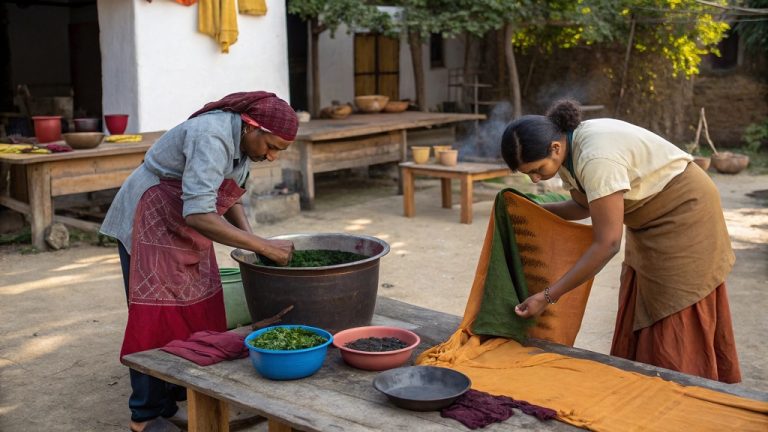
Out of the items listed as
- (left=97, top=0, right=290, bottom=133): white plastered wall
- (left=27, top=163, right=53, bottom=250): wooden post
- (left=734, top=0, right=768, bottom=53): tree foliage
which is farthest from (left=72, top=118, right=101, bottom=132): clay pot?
(left=734, top=0, right=768, bottom=53): tree foliage

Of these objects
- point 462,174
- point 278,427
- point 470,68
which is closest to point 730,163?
point 470,68

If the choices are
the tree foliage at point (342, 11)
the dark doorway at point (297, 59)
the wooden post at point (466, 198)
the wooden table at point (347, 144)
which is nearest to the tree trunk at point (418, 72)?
the wooden table at point (347, 144)

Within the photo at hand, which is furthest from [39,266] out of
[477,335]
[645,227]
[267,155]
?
[645,227]

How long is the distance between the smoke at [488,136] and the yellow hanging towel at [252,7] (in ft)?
13.1

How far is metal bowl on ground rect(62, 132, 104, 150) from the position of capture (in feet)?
20.8

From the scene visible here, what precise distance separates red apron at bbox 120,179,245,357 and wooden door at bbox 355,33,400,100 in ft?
29.1

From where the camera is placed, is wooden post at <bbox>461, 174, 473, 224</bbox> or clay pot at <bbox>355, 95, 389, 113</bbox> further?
clay pot at <bbox>355, 95, 389, 113</bbox>

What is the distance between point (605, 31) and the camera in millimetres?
10000

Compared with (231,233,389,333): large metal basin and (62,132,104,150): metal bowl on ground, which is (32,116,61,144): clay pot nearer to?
(62,132,104,150): metal bowl on ground

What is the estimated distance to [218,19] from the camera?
25.6 feet

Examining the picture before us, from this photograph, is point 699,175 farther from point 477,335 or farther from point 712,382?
point 477,335

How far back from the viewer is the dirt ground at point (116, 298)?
Result: 369cm

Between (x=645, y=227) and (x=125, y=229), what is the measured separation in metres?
1.91

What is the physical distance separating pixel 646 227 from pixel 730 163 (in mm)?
8690
